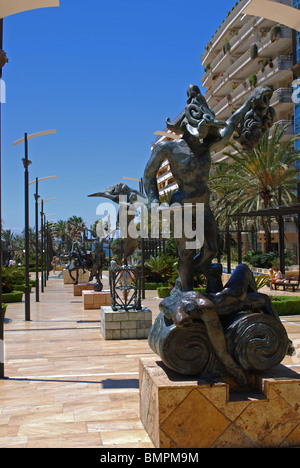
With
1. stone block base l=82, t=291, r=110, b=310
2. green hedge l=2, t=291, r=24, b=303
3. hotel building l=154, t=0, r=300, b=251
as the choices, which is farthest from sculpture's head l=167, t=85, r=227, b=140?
hotel building l=154, t=0, r=300, b=251

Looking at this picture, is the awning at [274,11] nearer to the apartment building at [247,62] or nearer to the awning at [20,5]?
the awning at [20,5]

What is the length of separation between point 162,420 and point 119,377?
113 inches

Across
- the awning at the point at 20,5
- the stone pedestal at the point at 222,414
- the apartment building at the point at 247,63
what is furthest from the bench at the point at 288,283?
the stone pedestal at the point at 222,414

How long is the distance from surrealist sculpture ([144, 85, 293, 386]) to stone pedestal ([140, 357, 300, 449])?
218 millimetres

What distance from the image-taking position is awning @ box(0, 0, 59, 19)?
20.8 feet

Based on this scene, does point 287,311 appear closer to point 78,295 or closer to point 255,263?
point 78,295

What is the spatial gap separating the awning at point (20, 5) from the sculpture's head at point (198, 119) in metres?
2.47

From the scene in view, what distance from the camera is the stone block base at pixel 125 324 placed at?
10.1m

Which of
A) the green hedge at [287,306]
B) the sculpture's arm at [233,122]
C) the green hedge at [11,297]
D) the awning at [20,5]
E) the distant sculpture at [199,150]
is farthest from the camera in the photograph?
the green hedge at [11,297]

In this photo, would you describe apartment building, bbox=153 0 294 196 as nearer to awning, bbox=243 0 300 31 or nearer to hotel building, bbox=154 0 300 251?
hotel building, bbox=154 0 300 251

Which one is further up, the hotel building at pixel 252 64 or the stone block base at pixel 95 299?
the hotel building at pixel 252 64

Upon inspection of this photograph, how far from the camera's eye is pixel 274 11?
7492mm

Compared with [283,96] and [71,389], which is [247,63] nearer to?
[283,96]
